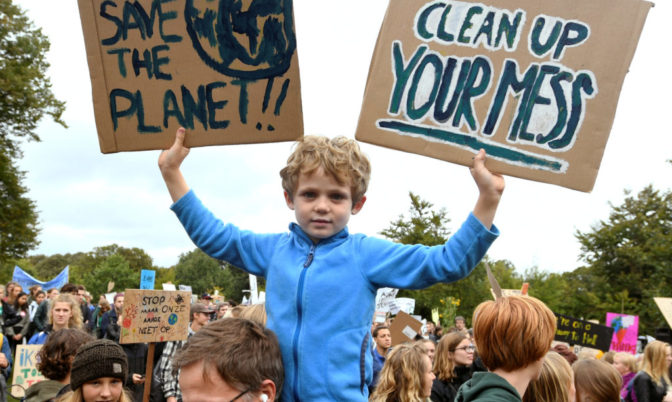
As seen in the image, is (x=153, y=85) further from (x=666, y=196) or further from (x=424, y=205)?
(x=666, y=196)

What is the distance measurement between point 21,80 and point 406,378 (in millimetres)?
26225

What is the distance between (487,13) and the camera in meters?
2.70

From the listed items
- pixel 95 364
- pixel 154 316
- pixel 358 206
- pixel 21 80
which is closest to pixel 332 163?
pixel 358 206

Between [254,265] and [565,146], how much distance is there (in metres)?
1.40

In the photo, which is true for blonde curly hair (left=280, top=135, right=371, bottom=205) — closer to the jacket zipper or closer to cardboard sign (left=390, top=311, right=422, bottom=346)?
the jacket zipper

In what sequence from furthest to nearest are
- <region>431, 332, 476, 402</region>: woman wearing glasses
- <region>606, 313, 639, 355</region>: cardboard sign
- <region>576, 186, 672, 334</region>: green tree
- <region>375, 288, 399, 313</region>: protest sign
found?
1. <region>576, 186, 672, 334</region>: green tree
2. <region>606, 313, 639, 355</region>: cardboard sign
3. <region>375, 288, 399, 313</region>: protest sign
4. <region>431, 332, 476, 402</region>: woman wearing glasses

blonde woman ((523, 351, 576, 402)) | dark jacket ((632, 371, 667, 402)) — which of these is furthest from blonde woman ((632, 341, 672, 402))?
blonde woman ((523, 351, 576, 402))

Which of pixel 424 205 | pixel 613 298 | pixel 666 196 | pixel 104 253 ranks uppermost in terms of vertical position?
pixel 666 196

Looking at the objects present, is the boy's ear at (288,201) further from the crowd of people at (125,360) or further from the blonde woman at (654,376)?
the blonde woman at (654,376)

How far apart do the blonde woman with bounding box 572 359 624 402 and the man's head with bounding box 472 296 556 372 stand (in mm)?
2273

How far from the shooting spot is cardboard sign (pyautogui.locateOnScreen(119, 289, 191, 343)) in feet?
20.9

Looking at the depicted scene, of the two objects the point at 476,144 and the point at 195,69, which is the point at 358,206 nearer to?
the point at 476,144

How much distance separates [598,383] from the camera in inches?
181

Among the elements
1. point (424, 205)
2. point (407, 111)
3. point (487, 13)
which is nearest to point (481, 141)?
point (407, 111)
